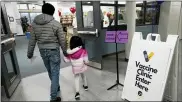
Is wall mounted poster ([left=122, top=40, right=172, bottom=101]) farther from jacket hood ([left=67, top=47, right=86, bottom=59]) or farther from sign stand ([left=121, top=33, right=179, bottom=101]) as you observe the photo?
jacket hood ([left=67, top=47, right=86, bottom=59])

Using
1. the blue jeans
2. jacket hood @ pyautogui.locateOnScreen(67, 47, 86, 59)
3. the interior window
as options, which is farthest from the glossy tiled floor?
the interior window

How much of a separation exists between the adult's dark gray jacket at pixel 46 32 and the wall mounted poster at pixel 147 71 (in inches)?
42.3

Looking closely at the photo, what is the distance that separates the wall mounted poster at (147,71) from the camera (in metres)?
1.50

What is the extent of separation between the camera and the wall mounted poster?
4.92 feet

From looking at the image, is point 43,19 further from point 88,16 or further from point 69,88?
point 88,16

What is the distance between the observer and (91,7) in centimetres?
357

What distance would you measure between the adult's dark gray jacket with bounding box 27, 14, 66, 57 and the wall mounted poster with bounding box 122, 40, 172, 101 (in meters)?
1.07

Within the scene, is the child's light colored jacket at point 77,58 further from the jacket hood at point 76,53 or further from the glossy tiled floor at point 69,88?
the glossy tiled floor at point 69,88

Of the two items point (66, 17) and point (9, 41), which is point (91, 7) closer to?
point (9, 41)

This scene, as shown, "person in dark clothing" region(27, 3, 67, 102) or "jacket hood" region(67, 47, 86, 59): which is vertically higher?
"person in dark clothing" region(27, 3, 67, 102)

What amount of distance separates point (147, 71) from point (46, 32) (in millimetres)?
1440

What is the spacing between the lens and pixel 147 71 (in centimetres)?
162

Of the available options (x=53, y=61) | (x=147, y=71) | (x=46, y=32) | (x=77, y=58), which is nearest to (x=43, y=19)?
(x=46, y=32)

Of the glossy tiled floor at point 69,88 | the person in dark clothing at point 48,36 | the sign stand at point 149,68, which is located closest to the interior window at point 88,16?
the glossy tiled floor at point 69,88
